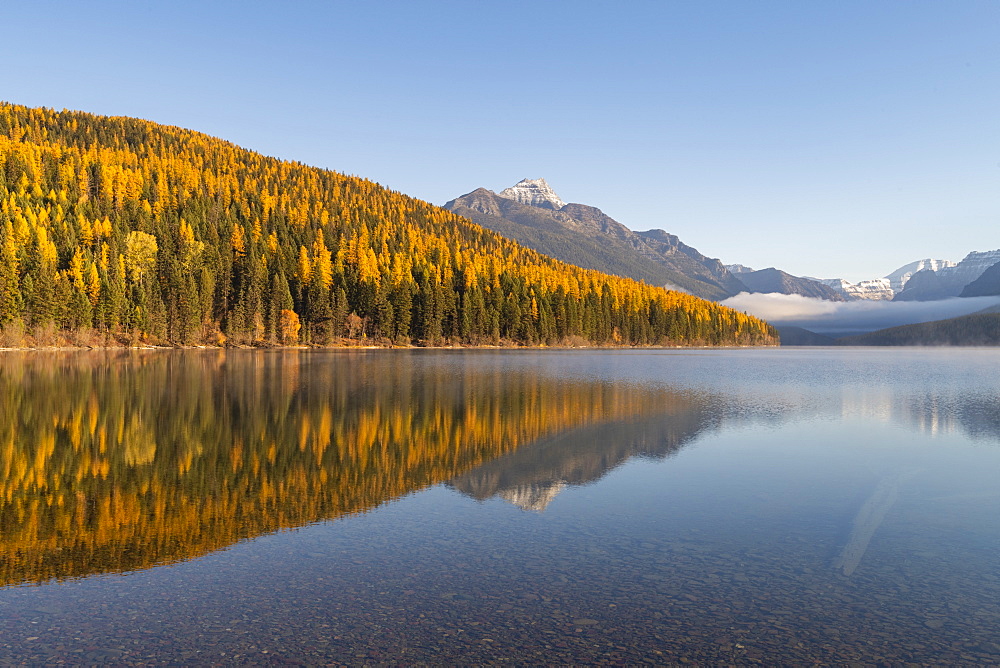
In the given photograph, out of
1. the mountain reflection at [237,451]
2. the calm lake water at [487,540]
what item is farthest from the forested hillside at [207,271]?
the calm lake water at [487,540]

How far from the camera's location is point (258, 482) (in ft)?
65.4

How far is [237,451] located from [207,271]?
446ft

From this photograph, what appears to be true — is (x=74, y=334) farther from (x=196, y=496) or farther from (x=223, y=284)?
(x=196, y=496)

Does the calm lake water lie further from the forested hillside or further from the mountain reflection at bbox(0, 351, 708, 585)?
the forested hillside

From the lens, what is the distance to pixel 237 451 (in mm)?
24469

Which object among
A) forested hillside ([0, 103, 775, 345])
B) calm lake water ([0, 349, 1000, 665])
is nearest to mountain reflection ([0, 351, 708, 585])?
calm lake water ([0, 349, 1000, 665])

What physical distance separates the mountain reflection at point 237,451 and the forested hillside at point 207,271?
79443 millimetres

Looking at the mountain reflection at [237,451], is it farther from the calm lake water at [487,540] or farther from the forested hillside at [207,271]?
the forested hillside at [207,271]

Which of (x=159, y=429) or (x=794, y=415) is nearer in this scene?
(x=159, y=429)

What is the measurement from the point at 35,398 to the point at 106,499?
89.4 feet

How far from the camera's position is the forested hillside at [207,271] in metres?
118

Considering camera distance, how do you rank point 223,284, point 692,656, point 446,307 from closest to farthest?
point 692,656 → point 223,284 → point 446,307

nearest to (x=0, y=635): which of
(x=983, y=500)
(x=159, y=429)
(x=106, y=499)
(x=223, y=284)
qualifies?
(x=106, y=499)

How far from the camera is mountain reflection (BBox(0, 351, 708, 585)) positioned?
599 inches
